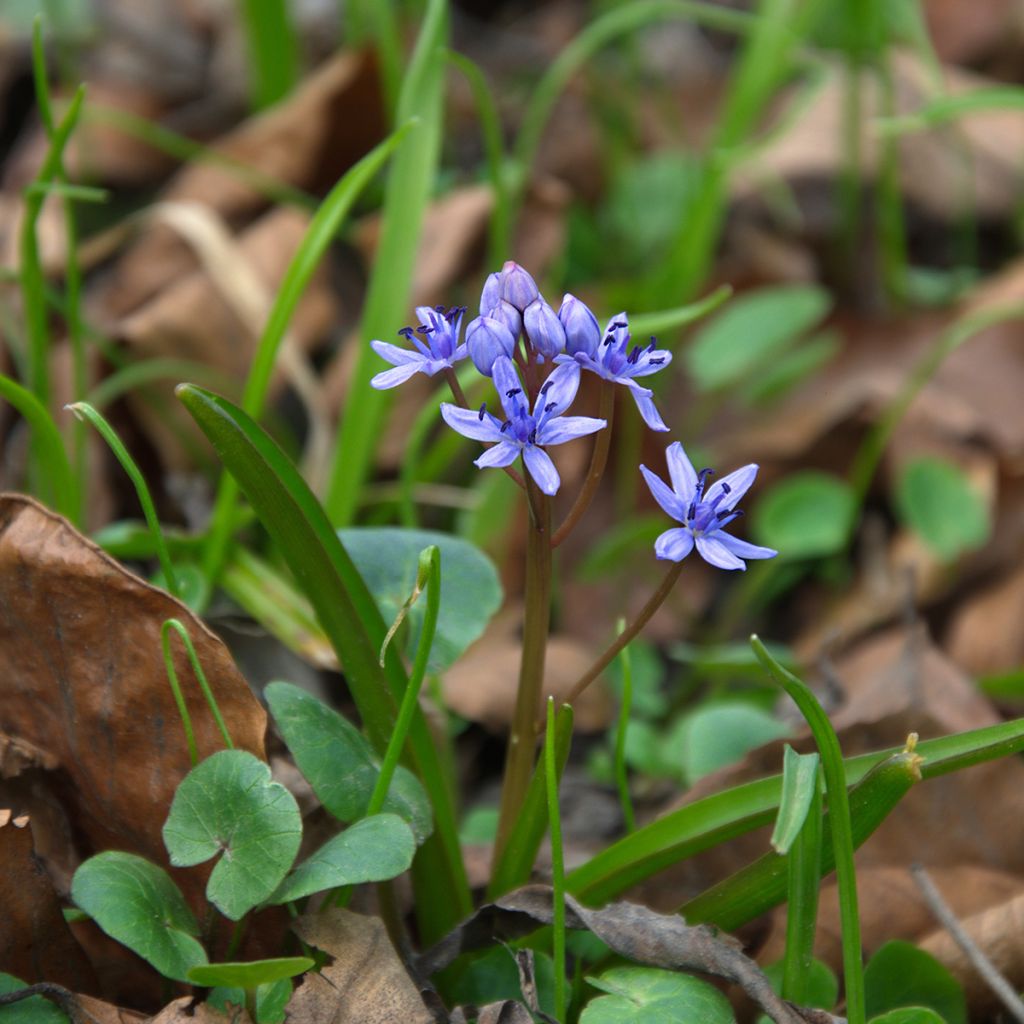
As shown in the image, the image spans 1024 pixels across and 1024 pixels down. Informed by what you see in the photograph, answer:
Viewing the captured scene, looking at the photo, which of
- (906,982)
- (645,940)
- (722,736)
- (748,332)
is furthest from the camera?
(748,332)

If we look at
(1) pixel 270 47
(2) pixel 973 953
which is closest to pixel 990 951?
(2) pixel 973 953

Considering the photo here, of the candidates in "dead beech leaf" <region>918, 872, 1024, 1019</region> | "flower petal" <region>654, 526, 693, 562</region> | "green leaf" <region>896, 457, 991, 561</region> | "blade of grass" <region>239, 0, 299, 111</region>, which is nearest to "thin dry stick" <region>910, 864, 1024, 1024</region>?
"dead beech leaf" <region>918, 872, 1024, 1019</region>

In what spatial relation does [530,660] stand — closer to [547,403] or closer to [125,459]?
[547,403]

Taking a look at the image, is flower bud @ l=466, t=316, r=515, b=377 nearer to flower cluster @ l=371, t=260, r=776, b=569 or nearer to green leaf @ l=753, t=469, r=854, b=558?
flower cluster @ l=371, t=260, r=776, b=569

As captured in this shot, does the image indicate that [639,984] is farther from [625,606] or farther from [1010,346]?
[1010,346]

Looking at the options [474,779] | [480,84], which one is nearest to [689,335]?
[480,84]

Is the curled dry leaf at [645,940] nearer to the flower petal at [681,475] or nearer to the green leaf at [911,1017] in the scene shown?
the green leaf at [911,1017]

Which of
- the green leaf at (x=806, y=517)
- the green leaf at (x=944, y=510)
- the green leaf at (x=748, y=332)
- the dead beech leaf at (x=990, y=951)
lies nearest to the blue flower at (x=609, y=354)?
the dead beech leaf at (x=990, y=951)

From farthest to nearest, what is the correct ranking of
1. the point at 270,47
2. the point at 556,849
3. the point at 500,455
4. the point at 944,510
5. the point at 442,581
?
the point at 270,47 < the point at 944,510 < the point at 442,581 < the point at 556,849 < the point at 500,455
